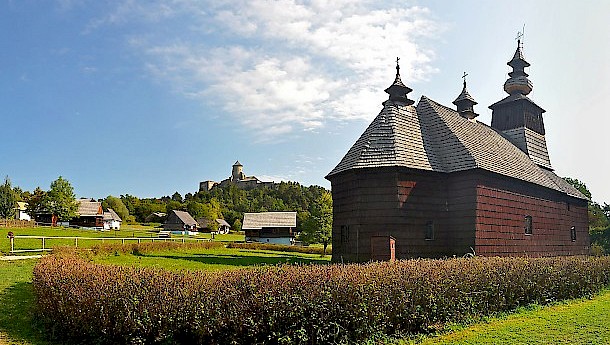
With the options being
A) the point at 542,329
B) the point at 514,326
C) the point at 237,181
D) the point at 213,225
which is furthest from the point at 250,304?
the point at 237,181

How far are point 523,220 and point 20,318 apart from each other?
23.7 meters

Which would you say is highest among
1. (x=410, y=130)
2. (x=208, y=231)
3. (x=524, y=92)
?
(x=524, y=92)

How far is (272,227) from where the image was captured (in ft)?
255

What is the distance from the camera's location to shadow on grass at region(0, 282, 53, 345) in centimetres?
1146

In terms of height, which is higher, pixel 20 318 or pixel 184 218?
pixel 184 218

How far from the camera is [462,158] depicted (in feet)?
80.5

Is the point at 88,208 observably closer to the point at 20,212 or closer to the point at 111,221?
the point at 111,221

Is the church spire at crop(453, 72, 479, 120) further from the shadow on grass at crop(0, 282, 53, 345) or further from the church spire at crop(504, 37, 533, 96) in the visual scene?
the shadow on grass at crop(0, 282, 53, 345)

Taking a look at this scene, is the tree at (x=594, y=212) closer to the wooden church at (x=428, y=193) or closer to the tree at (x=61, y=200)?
the wooden church at (x=428, y=193)

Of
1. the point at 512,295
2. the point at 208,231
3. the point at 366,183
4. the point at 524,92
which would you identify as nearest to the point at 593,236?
the point at 524,92

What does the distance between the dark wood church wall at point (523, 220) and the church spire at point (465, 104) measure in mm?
8758

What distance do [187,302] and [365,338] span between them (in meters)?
3.77

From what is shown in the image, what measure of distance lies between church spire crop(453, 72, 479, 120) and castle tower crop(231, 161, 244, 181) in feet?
486

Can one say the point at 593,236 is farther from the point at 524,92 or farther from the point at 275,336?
the point at 275,336
